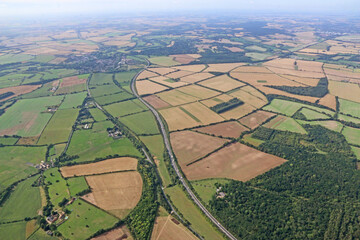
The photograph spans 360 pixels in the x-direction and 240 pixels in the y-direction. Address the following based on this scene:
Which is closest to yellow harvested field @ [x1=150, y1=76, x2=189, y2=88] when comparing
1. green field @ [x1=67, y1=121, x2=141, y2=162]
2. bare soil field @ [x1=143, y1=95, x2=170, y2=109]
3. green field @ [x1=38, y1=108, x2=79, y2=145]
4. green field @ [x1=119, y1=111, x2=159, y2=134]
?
bare soil field @ [x1=143, y1=95, x2=170, y2=109]

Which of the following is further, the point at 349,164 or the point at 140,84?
the point at 140,84

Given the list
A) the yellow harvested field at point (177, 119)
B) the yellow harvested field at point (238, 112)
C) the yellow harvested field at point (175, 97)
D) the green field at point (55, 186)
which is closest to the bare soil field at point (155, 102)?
the yellow harvested field at point (175, 97)

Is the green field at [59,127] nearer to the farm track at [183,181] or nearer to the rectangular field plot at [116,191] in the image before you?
the rectangular field plot at [116,191]

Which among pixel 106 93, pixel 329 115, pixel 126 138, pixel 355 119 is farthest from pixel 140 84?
pixel 355 119

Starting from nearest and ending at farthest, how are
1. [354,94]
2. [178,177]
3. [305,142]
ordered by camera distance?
[178,177], [305,142], [354,94]

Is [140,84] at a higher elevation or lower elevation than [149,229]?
higher

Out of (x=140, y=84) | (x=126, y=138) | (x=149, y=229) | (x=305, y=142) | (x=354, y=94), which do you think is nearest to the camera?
(x=149, y=229)

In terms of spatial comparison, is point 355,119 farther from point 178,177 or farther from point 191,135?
point 178,177

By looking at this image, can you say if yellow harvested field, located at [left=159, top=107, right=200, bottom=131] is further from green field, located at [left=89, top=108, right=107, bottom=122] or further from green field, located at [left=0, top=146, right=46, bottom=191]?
green field, located at [left=0, top=146, right=46, bottom=191]
